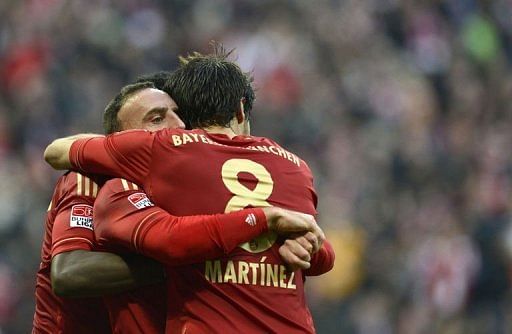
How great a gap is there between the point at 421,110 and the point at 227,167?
8411mm

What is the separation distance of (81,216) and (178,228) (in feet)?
1.74

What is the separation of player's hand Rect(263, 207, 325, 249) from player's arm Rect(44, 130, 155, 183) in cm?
49

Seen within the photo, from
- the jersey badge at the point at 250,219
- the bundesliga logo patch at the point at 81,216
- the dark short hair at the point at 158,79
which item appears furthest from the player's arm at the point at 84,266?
the dark short hair at the point at 158,79

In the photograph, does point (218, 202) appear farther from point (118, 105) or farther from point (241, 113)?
point (118, 105)

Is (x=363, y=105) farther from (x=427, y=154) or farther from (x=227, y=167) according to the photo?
(x=227, y=167)

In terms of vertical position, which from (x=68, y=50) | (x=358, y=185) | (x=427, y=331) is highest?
(x=68, y=50)

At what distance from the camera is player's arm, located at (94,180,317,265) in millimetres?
4402

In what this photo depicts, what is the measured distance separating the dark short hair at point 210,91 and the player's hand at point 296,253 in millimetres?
548

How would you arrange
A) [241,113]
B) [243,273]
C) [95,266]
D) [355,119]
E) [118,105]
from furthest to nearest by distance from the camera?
[355,119] < [118,105] < [241,113] < [95,266] < [243,273]

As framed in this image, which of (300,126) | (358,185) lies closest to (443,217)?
(358,185)

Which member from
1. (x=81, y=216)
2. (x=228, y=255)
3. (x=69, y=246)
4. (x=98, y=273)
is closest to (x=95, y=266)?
(x=98, y=273)

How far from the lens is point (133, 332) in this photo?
4762 mm

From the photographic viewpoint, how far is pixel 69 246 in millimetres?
4688

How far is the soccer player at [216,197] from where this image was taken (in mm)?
4496
